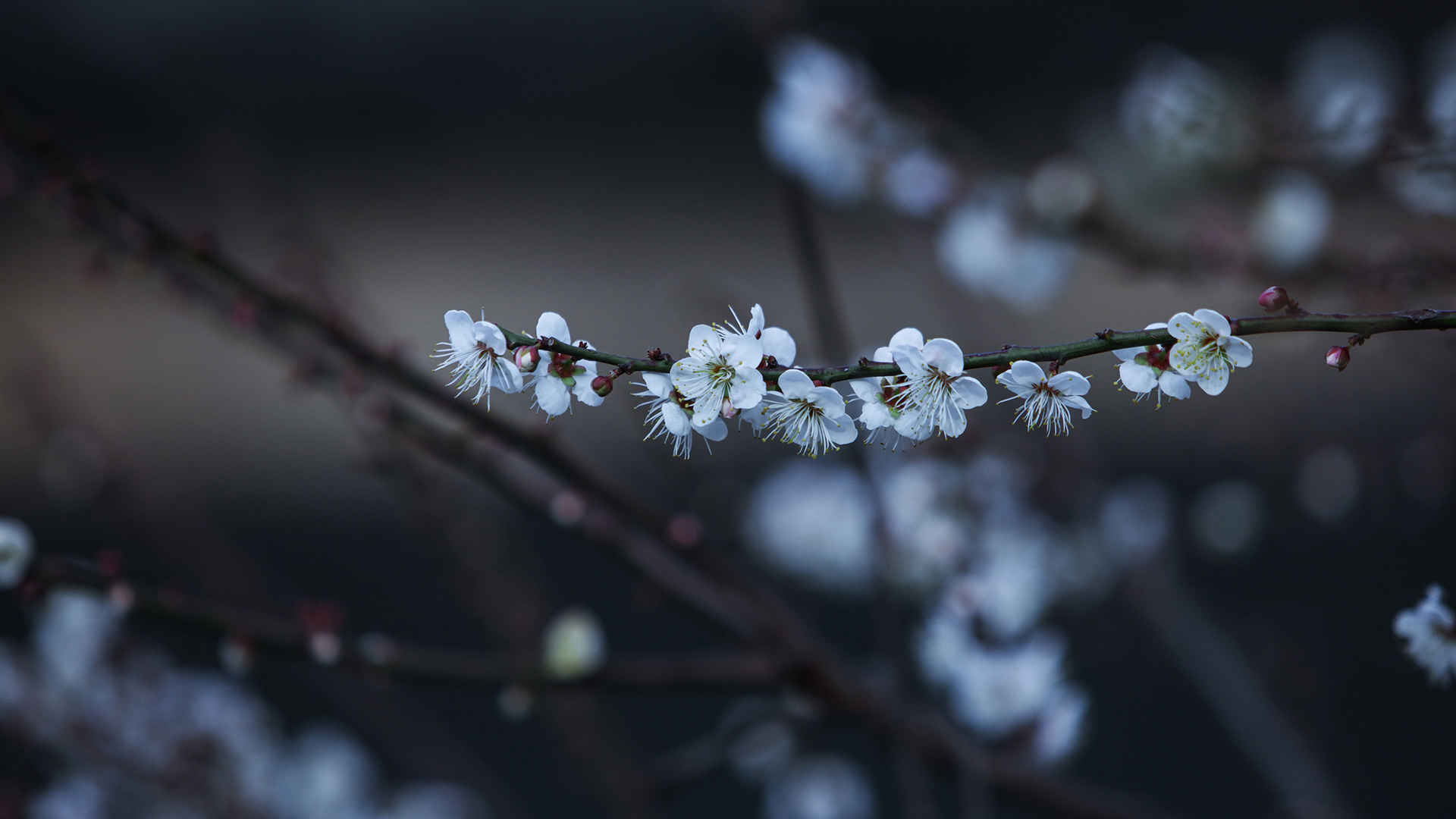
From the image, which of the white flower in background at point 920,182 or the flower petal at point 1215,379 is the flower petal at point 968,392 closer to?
the flower petal at point 1215,379

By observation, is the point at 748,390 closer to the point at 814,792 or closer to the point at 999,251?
the point at 999,251

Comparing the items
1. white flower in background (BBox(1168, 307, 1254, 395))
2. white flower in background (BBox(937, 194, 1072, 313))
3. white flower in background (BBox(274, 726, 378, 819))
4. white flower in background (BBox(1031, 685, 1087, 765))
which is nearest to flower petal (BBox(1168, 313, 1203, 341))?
white flower in background (BBox(1168, 307, 1254, 395))

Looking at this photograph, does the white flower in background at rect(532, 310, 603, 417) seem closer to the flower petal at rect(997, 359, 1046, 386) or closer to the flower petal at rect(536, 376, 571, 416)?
the flower petal at rect(536, 376, 571, 416)

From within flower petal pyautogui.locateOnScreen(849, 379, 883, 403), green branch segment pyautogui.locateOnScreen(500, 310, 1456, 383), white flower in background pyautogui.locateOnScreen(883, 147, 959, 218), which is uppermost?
white flower in background pyautogui.locateOnScreen(883, 147, 959, 218)

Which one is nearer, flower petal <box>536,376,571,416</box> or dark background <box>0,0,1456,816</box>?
flower petal <box>536,376,571,416</box>

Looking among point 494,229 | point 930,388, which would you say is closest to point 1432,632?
point 930,388

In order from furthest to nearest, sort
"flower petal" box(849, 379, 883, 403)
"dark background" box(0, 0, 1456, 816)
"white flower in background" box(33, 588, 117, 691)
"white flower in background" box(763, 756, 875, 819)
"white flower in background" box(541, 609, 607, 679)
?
"dark background" box(0, 0, 1456, 816) → "white flower in background" box(763, 756, 875, 819) → "white flower in background" box(33, 588, 117, 691) → "white flower in background" box(541, 609, 607, 679) → "flower petal" box(849, 379, 883, 403)

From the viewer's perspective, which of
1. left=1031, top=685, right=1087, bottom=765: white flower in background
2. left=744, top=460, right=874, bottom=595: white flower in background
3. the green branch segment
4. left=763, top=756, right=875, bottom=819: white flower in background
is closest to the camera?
the green branch segment
